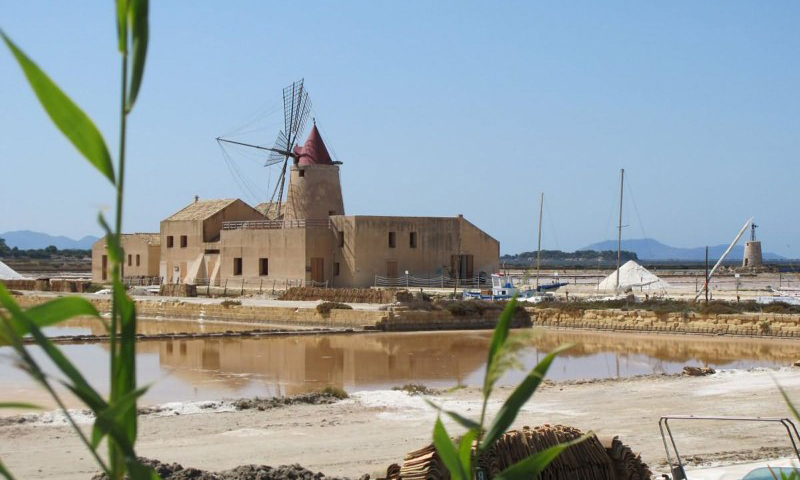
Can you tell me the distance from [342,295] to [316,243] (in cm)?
298

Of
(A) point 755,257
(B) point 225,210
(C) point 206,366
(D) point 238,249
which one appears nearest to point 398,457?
(C) point 206,366

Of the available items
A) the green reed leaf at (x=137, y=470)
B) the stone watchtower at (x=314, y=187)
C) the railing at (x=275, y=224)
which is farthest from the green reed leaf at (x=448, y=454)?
the stone watchtower at (x=314, y=187)

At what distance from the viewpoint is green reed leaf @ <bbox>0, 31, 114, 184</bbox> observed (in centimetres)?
86

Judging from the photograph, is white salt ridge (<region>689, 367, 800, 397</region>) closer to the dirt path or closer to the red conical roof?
the dirt path

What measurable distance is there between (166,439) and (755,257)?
55.6 m

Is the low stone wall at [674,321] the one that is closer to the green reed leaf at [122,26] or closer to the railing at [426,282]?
the railing at [426,282]

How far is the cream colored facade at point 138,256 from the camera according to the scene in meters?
31.9

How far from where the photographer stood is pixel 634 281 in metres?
28.3

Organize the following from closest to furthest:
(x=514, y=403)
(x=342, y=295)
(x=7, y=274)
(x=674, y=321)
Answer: (x=514, y=403), (x=674, y=321), (x=342, y=295), (x=7, y=274)

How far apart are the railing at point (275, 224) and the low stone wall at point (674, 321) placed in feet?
23.0

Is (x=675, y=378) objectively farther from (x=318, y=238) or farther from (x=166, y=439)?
(x=318, y=238)

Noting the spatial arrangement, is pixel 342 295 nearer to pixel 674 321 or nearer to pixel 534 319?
pixel 534 319

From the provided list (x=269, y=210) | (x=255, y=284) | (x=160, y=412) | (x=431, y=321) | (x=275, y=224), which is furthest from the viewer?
(x=269, y=210)

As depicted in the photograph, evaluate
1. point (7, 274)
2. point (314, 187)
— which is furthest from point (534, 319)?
point (7, 274)
